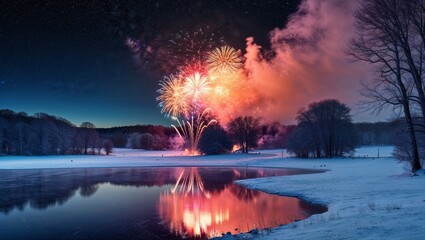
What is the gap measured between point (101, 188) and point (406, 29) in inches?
951

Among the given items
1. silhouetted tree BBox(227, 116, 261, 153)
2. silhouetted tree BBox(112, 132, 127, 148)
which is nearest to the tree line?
silhouetted tree BBox(227, 116, 261, 153)

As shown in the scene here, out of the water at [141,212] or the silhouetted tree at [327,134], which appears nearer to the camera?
the water at [141,212]

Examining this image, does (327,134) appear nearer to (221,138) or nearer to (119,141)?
(221,138)

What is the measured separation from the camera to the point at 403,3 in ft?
77.0

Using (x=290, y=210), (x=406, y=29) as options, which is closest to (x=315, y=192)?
(x=290, y=210)

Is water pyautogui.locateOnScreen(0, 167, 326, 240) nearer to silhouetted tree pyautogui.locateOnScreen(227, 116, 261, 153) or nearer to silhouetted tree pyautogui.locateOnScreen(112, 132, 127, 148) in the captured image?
silhouetted tree pyautogui.locateOnScreen(227, 116, 261, 153)

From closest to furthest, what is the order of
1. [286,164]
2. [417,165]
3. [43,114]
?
[417,165], [286,164], [43,114]

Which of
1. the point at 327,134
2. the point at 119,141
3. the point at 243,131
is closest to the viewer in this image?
the point at 327,134

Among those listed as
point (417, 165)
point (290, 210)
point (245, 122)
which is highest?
point (245, 122)

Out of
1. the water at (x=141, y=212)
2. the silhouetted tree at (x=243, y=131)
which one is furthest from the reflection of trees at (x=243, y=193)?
the silhouetted tree at (x=243, y=131)

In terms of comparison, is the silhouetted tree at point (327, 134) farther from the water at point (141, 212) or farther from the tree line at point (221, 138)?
the water at point (141, 212)

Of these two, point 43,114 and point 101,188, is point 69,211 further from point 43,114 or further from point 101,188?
point 43,114

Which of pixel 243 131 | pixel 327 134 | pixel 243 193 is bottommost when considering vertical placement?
pixel 243 193

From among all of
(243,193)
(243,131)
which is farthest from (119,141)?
(243,193)
